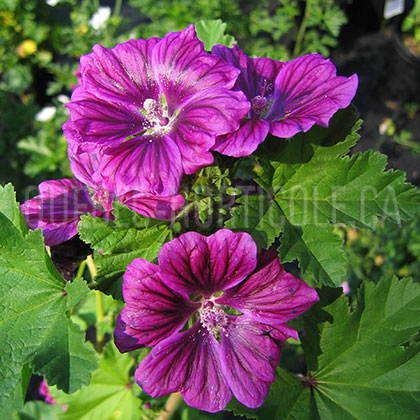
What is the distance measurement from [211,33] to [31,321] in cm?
98

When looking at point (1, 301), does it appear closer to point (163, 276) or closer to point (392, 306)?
point (163, 276)

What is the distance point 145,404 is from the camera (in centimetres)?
164

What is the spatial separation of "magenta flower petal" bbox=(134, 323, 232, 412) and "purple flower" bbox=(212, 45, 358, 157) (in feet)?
1.41

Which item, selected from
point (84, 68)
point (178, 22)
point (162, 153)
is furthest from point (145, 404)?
point (178, 22)

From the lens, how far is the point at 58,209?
1.18 meters

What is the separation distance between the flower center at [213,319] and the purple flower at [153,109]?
319mm

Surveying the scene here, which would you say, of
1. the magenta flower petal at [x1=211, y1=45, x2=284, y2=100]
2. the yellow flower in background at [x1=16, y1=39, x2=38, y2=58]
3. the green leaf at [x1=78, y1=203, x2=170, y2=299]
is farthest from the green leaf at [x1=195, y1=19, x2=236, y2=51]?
the yellow flower in background at [x1=16, y1=39, x2=38, y2=58]

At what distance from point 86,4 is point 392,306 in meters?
3.61

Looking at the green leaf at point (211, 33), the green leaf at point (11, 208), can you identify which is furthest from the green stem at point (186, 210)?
the green leaf at point (211, 33)

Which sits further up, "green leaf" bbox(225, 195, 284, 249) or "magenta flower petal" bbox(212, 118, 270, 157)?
"magenta flower petal" bbox(212, 118, 270, 157)

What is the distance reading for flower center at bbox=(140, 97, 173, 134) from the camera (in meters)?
1.06

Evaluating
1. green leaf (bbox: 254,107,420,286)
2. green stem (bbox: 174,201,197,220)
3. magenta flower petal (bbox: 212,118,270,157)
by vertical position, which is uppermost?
magenta flower petal (bbox: 212,118,270,157)

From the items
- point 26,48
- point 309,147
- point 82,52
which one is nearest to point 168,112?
point 309,147

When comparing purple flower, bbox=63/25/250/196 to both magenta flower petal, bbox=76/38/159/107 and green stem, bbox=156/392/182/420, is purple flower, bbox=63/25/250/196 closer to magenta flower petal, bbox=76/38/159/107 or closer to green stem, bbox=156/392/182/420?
magenta flower petal, bbox=76/38/159/107
